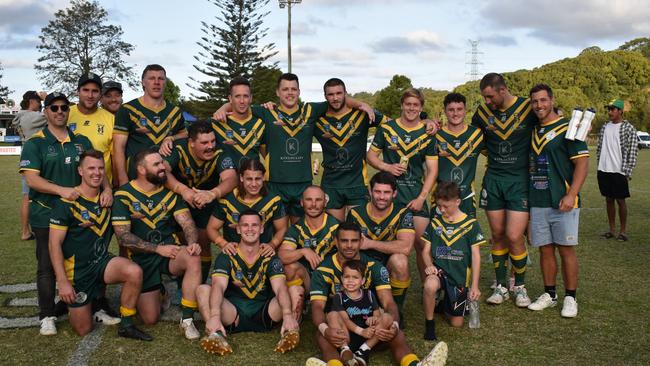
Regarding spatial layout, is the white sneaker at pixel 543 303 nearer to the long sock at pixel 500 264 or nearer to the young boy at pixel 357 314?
the long sock at pixel 500 264

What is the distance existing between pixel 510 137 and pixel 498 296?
4.73 feet

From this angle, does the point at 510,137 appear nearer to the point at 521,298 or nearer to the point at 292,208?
the point at 521,298

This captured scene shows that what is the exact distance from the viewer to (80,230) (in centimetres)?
439

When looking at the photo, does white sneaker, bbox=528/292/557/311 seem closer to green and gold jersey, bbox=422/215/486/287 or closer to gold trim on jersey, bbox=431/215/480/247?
green and gold jersey, bbox=422/215/486/287

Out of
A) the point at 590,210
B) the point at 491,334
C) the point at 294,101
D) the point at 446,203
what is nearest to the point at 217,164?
the point at 294,101

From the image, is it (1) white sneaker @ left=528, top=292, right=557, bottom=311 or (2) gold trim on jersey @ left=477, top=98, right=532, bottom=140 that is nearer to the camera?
(1) white sneaker @ left=528, top=292, right=557, bottom=311

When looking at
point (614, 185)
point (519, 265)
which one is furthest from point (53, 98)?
point (614, 185)

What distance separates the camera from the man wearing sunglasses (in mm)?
4430

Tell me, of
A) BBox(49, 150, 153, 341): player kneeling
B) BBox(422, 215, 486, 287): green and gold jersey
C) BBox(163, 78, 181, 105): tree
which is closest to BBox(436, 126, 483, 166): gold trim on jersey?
BBox(422, 215, 486, 287): green and gold jersey

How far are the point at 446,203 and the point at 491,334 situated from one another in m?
1.07

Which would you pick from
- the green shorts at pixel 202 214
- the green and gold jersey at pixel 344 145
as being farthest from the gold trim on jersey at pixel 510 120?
the green shorts at pixel 202 214

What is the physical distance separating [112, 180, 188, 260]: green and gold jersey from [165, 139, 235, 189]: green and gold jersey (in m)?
0.40

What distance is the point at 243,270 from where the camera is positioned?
4371 millimetres

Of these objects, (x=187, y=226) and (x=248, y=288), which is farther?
(x=187, y=226)
